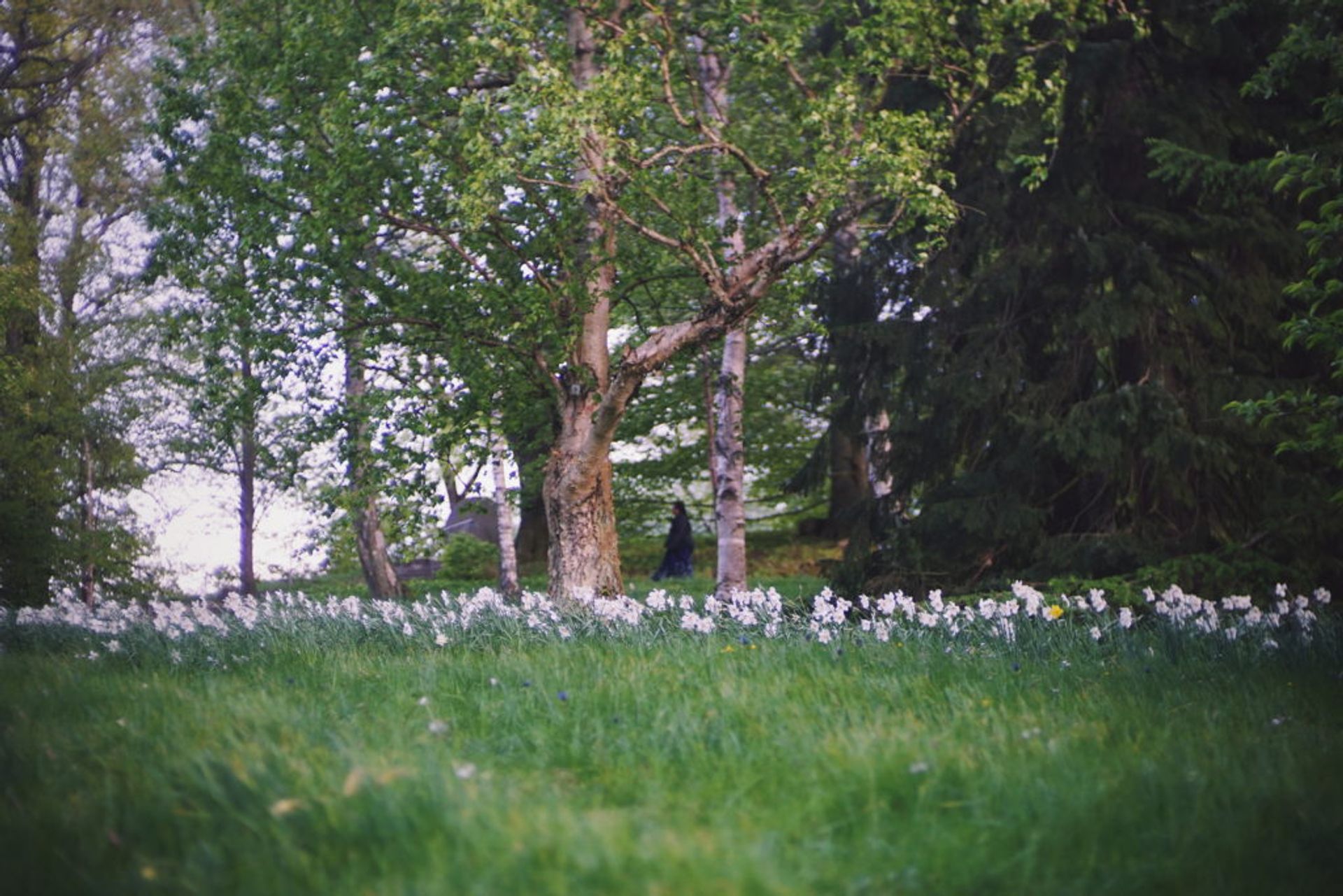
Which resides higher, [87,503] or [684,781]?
[87,503]

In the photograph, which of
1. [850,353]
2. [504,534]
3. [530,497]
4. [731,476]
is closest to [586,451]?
[850,353]

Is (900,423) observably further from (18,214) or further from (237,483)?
(237,483)

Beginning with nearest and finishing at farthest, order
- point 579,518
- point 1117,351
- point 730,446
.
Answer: point 1117,351
point 579,518
point 730,446

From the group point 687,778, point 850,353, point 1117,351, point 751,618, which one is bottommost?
point 687,778

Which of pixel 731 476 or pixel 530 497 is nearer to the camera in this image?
pixel 731 476

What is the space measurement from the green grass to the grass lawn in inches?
0.6

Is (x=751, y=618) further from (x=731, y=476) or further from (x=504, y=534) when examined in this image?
(x=504, y=534)

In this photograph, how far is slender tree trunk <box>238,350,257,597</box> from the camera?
2331 centimetres

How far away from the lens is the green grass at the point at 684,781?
11.0 feet

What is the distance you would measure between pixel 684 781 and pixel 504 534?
1515 cm

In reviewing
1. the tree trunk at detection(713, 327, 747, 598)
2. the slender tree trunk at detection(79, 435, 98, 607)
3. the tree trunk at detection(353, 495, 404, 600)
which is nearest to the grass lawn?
the tree trunk at detection(713, 327, 747, 598)

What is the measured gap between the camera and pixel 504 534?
1930 centimetres

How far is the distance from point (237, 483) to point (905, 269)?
62.2 feet

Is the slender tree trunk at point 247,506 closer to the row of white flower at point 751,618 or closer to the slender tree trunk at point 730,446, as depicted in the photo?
the slender tree trunk at point 730,446
